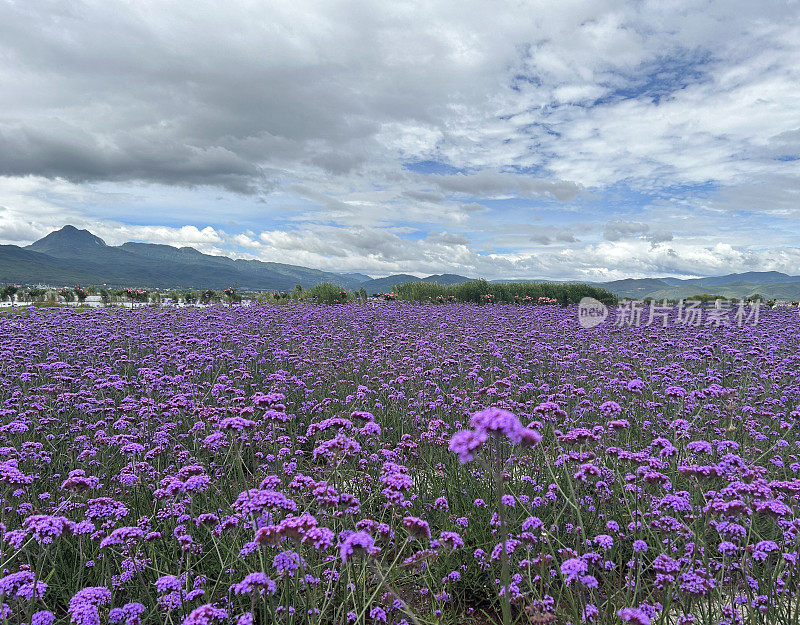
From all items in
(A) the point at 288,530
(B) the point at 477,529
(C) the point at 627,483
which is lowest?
(B) the point at 477,529

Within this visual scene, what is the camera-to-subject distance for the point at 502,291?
2988 centimetres

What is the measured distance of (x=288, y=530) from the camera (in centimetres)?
211

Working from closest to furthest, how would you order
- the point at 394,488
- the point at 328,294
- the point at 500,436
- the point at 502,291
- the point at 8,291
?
1. the point at 500,436
2. the point at 394,488
3. the point at 328,294
4. the point at 8,291
5. the point at 502,291

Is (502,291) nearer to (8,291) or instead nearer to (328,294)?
(328,294)

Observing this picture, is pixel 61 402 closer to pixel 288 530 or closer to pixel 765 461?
pixel 288 530

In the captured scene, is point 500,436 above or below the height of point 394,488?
above

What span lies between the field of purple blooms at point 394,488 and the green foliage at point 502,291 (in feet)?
58.7

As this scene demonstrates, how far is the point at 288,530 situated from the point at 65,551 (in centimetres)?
292

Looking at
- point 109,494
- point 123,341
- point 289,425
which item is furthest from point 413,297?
point 109,494

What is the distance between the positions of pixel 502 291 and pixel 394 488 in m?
28.1

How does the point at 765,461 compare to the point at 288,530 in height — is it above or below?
below

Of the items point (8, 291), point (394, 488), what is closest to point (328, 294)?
point (8, 291)

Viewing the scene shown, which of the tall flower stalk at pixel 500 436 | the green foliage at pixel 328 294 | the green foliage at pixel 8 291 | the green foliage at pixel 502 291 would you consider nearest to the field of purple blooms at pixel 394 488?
the tall flower stalk at pixel 500 436

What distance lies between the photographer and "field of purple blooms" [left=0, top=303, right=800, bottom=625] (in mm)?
A: 2609
